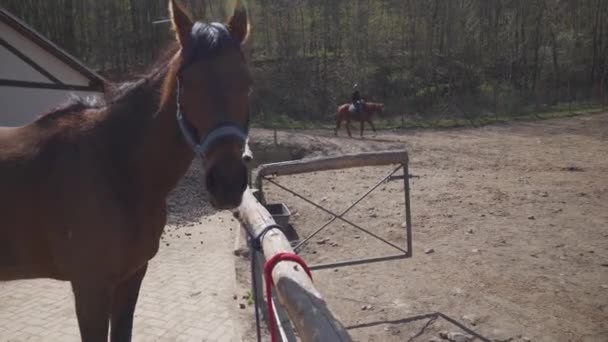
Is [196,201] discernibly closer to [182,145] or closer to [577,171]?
[182,145]

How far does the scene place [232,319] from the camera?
4074 millimetres

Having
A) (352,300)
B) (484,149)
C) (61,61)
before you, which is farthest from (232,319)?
(484,149)

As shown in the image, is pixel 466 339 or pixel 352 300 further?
pixel 352 300

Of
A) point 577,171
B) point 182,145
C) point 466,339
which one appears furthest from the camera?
point 577,171

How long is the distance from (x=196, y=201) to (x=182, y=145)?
20.5ft

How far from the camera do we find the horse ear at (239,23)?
2.11m

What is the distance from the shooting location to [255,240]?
2531 millimetres

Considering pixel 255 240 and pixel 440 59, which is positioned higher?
pixel 440 59

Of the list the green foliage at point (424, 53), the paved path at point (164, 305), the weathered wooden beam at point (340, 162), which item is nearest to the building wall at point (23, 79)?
the paved path at point (164, 305)

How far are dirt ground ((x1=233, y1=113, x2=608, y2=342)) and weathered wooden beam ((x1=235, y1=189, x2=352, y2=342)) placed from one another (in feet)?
6.28

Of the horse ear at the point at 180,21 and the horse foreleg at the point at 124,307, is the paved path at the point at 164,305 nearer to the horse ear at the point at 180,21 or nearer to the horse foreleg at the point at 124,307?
the horse foreleg at the point at 124,307

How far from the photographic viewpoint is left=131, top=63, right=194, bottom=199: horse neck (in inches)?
86.0

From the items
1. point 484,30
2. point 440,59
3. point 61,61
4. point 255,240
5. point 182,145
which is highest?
point 484,30

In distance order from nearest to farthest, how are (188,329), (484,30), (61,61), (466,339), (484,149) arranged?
1. (466,339)
2. (188,329)
3. (61,61)
4. (484,149)
5. (484,30)
